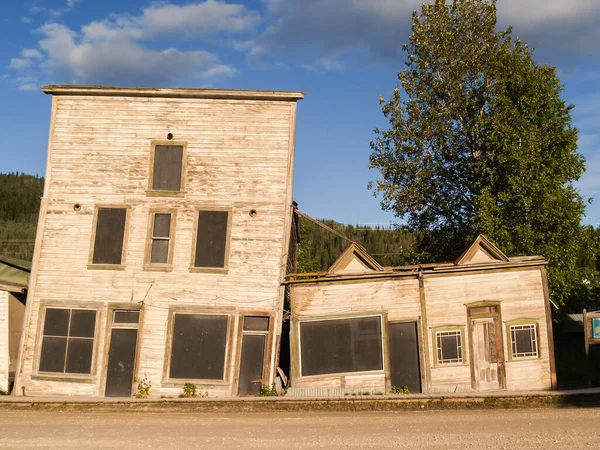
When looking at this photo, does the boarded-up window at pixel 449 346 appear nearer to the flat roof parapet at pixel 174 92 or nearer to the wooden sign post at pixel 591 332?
the wooden sign post at pixel 591 332

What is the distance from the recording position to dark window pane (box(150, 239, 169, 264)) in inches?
Result: 765

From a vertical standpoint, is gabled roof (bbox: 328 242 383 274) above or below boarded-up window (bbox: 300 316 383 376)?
above

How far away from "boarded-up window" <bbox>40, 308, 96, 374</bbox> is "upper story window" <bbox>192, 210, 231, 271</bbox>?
3920 mm

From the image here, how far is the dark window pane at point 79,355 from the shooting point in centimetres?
1889

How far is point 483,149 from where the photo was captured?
92.9ft

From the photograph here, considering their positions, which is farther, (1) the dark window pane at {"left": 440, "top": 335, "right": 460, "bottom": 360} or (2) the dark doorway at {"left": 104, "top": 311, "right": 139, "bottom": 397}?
(2) the dark doorway at {"left": 104, "top": 311, "right": 139, "bottom": 397}

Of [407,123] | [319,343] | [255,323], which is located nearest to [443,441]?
[319,343]

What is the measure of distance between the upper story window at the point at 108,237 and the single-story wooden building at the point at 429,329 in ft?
19.6

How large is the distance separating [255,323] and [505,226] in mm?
11877

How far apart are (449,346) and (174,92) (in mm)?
12245

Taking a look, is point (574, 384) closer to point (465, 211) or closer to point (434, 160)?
point (465, 211)

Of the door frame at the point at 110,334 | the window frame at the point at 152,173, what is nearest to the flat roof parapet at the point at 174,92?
the window frame at the point at 152,173

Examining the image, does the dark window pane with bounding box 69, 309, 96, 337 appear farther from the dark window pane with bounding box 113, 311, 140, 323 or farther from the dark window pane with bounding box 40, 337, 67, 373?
the dark window pane with bounding box 113, 311, 140, 323

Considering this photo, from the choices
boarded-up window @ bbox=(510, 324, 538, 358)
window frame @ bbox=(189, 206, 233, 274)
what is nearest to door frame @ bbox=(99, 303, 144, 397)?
window frame @ bbox=(189, 206, 233, 274)
